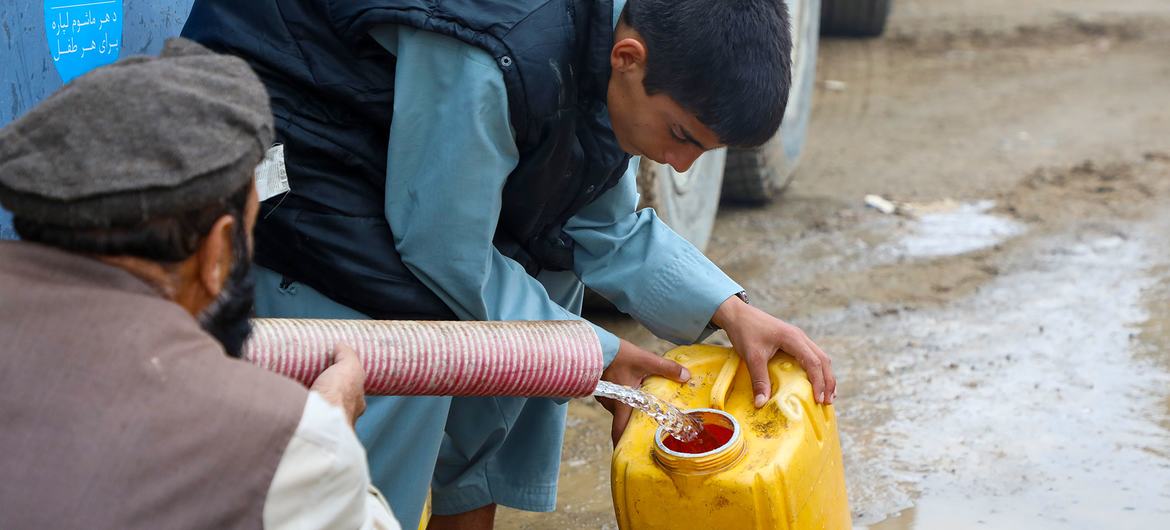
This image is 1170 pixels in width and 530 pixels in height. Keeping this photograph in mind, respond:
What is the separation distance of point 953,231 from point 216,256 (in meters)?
3.47

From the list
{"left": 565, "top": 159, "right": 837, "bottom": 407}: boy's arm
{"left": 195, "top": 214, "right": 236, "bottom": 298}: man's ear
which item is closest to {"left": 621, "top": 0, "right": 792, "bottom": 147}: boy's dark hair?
{"left": 565, "top": 159, "right": 837, "bottom": 407}: boy's arm

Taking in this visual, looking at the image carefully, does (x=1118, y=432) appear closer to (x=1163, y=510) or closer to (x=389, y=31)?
(x=1163, y=510)

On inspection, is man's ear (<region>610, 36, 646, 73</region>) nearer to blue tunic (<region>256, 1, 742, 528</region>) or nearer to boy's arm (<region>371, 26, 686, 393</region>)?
blue tunic (<region>256, 1, 742, 528</region>)

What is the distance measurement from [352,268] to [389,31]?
337 millimetres

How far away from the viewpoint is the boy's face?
1693mm

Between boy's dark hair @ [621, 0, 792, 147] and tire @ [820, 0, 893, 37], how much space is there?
5.91 metres

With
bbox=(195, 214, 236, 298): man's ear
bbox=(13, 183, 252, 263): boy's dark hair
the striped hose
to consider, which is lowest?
the striped hose

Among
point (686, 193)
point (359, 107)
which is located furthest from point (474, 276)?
point (686, 193)

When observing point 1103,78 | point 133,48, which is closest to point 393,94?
point 133,48

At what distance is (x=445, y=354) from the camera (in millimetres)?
1571

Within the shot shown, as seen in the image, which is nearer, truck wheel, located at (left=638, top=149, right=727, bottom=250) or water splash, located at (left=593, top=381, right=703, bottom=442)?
water splash, located at (left=593, top=381, right=703, bottom=442)

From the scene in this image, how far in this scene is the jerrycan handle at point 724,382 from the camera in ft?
6.06

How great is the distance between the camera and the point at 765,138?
179 cm

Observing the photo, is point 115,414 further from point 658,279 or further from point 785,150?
point 785,150
